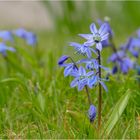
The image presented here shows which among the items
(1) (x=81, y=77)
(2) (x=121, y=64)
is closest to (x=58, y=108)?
(1) (x=81, y=77)

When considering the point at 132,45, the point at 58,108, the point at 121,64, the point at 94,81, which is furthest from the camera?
the point at 132,45

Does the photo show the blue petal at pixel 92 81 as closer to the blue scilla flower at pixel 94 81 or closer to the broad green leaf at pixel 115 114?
the blue scilla flower at pixel 94 81

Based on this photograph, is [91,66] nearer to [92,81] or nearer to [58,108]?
[92,81]

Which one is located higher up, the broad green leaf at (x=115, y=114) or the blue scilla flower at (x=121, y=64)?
the blue scilla flower at (x=121, y=64)

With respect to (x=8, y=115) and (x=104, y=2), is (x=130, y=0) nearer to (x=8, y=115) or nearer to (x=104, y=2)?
(x=104, y=2)

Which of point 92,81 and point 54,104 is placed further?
point 54,104

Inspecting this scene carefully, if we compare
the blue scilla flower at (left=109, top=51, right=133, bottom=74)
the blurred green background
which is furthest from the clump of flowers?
the blue scilla flower at (left=109, top=51, right=133, bottom=74)

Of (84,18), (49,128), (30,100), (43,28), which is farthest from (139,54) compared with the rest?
(43,28)

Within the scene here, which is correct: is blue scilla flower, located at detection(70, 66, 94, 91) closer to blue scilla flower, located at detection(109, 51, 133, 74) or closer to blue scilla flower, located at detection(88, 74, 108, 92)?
blue scilla flower, located at detection(88, 74, 108, 92)

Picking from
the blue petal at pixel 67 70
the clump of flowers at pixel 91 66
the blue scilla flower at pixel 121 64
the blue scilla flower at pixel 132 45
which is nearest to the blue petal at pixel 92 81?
the clump of flowers at pixel 91 66
